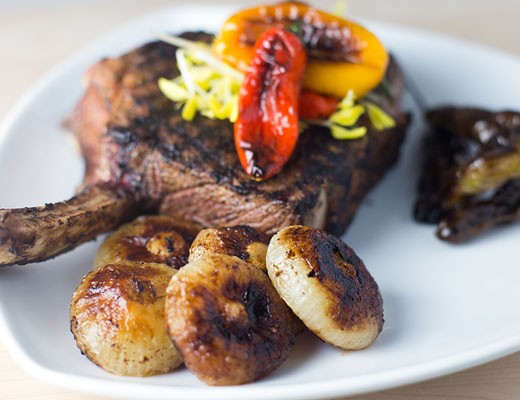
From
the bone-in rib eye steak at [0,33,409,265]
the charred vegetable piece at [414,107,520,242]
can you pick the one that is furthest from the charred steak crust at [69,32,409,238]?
the charred vegetable piece at [414,107,520,242]

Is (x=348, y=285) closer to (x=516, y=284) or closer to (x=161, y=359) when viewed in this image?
(x=161, y=359)

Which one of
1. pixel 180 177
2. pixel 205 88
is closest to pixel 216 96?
pixel 205 88

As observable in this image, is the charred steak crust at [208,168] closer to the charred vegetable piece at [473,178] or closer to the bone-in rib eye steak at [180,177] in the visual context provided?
the bone-in rib eye steak at [180,177]

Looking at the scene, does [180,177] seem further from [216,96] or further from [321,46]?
[321,46]

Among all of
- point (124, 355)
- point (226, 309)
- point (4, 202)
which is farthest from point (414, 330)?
point (4, 202)

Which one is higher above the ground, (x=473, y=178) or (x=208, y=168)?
(x=208, y=168)

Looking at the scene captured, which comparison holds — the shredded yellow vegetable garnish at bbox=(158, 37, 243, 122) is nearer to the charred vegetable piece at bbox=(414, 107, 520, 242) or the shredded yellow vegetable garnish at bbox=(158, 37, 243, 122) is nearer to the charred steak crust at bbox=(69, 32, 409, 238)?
the charred steak crust at bbox=(69, 32, 409, 238)
